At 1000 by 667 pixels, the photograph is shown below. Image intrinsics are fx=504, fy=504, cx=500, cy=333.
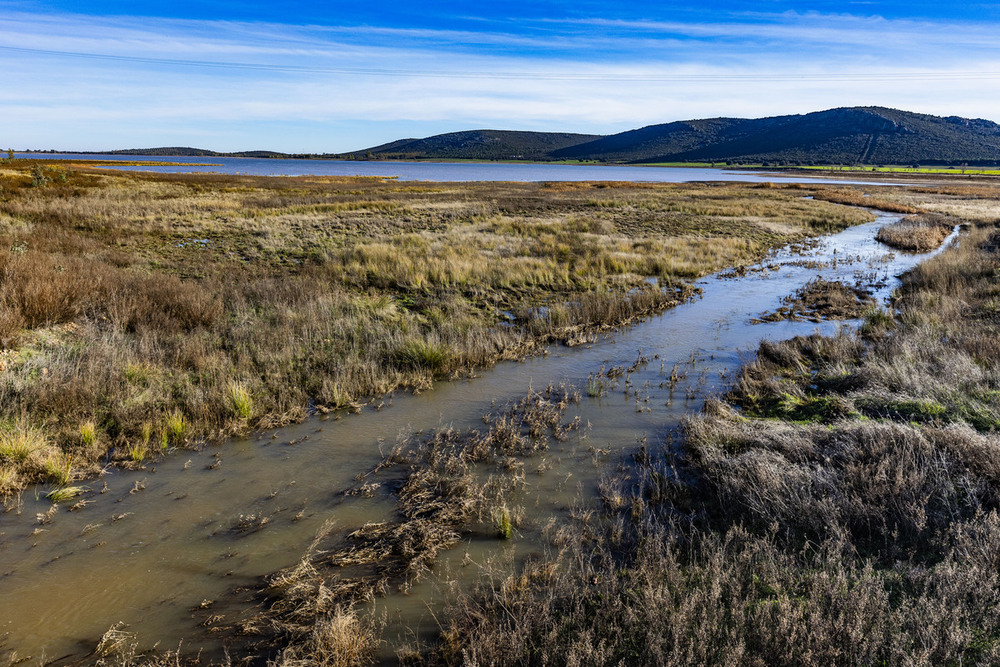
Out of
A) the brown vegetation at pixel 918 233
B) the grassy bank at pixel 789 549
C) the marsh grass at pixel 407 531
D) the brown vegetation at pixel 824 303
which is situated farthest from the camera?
the brown vegetation at pixel 918 233

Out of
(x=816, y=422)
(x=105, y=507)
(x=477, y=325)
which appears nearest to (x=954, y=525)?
(x=816, y=422)

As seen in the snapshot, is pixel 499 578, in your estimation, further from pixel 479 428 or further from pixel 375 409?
pixel 375 409

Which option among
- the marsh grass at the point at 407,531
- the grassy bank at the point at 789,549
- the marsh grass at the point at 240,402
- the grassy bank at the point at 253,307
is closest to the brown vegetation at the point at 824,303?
the grassy bank at the point at 253,307

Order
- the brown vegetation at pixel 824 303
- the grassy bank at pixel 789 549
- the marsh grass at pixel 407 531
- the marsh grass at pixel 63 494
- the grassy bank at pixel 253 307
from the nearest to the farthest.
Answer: the grassy bank at pixel 789 549 → the marsh grass at pixel 407 531 → the marsh grass at pixel 63 494 → the grassy bank at pixel 253 307 → the brown vegetation at pixel 824 303

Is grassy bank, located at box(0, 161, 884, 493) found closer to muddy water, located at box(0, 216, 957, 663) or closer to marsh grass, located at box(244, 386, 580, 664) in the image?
muddy water, located at box(0, 216, 957, 663)

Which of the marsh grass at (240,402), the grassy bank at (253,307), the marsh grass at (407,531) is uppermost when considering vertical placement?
the grassy bank at (253,307)

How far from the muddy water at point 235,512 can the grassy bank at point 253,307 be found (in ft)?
2.21

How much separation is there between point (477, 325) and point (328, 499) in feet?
21.7

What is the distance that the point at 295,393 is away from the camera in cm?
816

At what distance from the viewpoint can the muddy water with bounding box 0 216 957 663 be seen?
405 cm

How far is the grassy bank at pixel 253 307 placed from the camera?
22.7 ft

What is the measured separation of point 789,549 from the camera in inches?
176

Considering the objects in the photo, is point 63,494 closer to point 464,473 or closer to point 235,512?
point 235,512

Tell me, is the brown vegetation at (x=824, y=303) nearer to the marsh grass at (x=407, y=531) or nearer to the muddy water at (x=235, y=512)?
the muddy water at (x=235, y=512)
